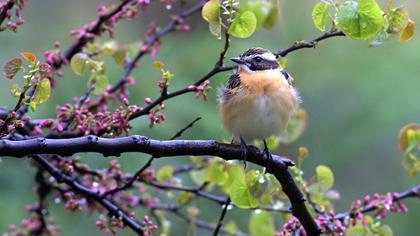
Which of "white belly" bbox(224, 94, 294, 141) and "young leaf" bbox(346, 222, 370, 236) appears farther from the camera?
"white belly" bbox(224, 94, 294, 141)

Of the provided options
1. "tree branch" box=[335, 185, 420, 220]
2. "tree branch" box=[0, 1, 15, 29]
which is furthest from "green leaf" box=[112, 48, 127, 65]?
"tree branch" box=[335, 185, 420, 220]

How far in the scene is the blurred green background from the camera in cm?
498

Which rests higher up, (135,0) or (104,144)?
(135,0)

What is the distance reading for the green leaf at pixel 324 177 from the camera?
9.86 ft

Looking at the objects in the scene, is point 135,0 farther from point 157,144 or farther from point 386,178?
point 386,178

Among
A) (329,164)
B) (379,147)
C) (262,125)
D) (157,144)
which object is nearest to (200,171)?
(262,125)

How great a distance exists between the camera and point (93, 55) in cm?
315

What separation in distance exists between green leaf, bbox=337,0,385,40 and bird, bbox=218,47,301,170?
781mm

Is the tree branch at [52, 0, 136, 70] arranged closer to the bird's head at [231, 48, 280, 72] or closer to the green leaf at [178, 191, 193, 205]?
the bird's head at [231, 48, 280, 72]

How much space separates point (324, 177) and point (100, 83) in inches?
38.4

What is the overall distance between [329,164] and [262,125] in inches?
105

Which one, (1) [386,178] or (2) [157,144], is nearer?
(2) [157,144]

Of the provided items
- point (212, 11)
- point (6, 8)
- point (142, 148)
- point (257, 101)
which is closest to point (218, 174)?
point (257, 101)

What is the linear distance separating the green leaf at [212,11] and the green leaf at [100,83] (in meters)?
0.61
